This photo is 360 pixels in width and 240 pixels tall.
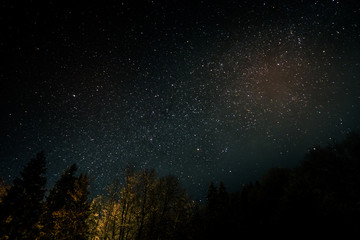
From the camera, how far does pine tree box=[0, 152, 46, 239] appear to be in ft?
50.1

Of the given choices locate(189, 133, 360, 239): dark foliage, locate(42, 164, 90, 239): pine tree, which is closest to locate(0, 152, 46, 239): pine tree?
locate(42, 164, 90, 239): pine tree

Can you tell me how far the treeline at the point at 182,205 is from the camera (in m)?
7.01

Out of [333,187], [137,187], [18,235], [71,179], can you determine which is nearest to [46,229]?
[18,235]

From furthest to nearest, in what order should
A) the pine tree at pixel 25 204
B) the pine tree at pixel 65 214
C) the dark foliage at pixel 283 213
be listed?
the pine tree at pixel 65 214
the pine tree at pixel 25 204
the dark foliage at pixel 283 213

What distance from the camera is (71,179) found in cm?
2200

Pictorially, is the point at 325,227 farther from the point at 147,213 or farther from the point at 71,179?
the point at 71,179

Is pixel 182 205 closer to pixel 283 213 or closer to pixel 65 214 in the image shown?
pixel 65 214

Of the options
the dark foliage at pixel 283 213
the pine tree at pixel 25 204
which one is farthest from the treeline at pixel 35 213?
the dark foliage at pixel 283 213

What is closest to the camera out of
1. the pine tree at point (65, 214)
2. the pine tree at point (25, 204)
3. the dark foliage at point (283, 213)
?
the dark foliage at point (283, 213)

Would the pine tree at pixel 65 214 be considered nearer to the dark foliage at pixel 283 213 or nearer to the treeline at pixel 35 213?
the treeline at pixel 35 213

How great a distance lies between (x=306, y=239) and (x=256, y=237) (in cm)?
167

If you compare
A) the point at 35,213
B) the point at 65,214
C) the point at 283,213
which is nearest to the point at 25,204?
the point at 35,213

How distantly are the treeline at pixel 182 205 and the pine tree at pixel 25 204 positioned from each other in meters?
0.07

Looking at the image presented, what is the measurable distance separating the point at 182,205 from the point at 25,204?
17.9 meters
